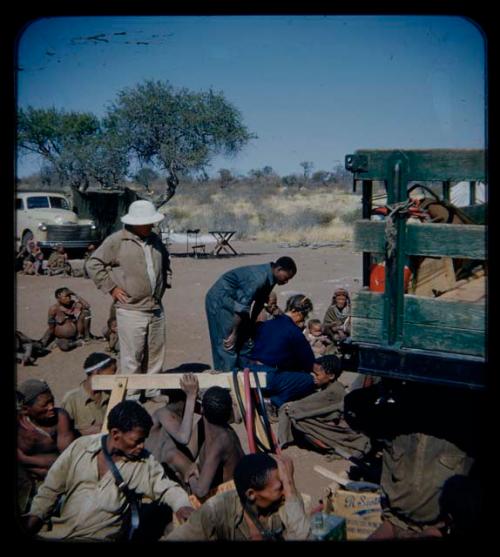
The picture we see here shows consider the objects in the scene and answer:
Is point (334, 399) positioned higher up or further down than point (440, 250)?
further down

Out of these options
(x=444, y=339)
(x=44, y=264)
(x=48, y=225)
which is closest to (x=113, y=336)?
(x=444, y=339)

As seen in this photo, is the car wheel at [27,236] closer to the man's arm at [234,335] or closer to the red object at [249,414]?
the man's arm at [234,335]

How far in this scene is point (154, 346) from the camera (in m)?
6.74

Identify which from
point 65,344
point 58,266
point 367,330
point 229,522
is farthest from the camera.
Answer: point 58,266

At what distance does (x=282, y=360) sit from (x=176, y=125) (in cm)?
2189

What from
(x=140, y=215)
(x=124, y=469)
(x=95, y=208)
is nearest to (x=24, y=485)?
(x=124, y=469)

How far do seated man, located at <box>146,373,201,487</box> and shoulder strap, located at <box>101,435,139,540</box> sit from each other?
0.71m

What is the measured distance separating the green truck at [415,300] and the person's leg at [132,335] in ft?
9.42

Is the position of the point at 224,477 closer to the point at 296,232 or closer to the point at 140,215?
the point at 140,215

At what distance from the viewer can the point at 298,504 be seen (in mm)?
3646

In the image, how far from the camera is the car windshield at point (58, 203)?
20703 mm

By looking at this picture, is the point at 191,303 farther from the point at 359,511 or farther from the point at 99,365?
the point at 359,511

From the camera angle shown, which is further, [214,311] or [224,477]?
[214,311]

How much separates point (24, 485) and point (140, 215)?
2.85m
